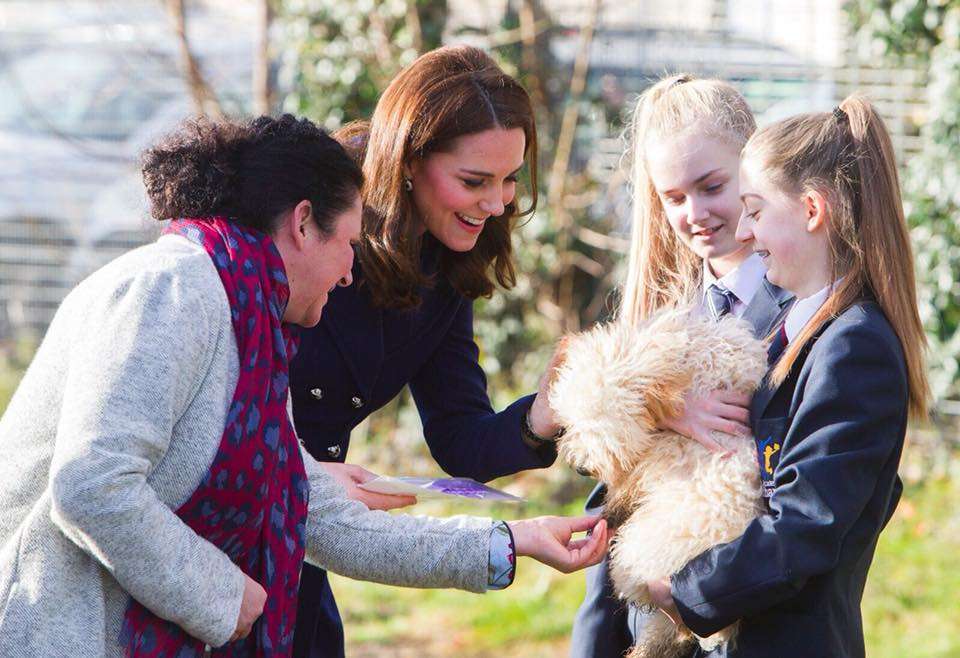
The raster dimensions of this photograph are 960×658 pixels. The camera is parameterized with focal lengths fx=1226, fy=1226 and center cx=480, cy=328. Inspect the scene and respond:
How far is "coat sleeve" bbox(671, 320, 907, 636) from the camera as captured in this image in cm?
212

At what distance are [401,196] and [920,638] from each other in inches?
120

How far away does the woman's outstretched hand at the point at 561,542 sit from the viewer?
2422mm

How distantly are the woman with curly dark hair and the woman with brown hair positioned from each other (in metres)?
0.46

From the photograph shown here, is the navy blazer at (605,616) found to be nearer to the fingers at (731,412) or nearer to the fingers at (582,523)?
the fingers at (582,523)

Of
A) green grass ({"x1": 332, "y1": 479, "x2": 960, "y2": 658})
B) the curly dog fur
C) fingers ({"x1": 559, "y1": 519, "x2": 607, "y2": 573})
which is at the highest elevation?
the curly dog fur

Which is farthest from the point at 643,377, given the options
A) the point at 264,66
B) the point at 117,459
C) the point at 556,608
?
the point at 264,66

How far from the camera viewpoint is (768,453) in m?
2.26

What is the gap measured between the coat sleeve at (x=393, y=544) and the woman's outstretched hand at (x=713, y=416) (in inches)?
17.8

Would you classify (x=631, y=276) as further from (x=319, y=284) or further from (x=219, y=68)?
(x=219, y=68)

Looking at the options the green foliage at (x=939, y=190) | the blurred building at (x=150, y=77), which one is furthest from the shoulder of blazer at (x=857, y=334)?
the blurred building at (x=150, y=77)

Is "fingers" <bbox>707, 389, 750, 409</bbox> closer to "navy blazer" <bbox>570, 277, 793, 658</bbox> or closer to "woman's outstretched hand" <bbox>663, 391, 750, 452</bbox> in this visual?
"woman's outstretched hand" <bbox>663, 391, 750, 452</bbox>

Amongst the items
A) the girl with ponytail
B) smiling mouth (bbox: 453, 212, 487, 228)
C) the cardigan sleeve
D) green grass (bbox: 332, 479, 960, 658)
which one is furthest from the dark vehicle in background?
the cardigan sleeve

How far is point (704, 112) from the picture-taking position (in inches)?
106

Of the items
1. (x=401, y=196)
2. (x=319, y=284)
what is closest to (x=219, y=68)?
(x=401, y=196)
